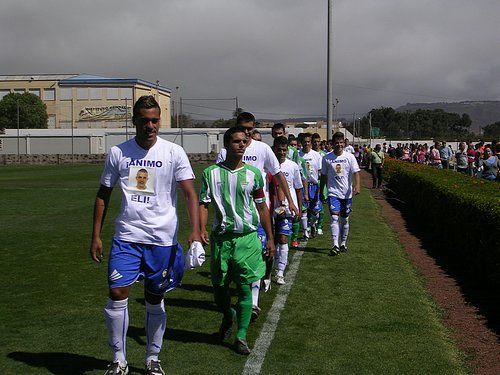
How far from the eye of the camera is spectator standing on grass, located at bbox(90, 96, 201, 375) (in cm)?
503

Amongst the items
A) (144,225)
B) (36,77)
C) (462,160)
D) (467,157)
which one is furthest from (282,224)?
(36,77)

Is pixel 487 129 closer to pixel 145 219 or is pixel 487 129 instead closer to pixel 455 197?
pixel 455 197

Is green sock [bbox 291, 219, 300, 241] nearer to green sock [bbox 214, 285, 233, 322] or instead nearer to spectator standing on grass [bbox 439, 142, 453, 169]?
green sock [bbox 214, 285, 233, 322]

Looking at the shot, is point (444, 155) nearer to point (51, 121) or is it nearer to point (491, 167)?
point (491, 167)

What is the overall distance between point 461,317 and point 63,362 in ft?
14.6

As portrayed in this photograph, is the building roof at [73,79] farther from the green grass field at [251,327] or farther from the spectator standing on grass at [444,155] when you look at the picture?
the green grass field at [251,327]

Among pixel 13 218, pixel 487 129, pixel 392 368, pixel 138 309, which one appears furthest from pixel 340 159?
pixel 487 129

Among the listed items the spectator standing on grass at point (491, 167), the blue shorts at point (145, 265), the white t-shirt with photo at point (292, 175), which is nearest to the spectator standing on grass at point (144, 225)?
the blue shorts at point (145, 265)

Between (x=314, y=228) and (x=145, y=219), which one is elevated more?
(x=145, y=219)

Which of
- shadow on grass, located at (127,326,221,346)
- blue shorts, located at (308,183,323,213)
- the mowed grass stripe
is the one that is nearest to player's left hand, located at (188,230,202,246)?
the mowed grass stripe

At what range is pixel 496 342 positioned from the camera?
6.52m

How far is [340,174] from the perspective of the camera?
1127cm

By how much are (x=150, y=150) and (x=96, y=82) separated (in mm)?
108239

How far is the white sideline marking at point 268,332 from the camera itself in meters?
5.48
